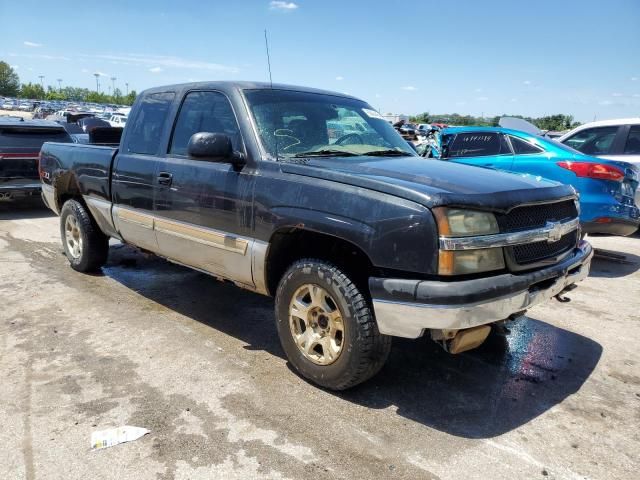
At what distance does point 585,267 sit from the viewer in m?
3.62

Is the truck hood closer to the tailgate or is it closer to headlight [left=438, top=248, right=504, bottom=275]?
headlight [left=438, top=248, right=504, bottom=275]

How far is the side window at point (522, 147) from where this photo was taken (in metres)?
6.85

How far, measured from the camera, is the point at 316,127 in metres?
4.01

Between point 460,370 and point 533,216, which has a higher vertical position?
point 533,216

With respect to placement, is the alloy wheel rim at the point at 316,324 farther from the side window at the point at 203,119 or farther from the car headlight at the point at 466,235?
the side window at the point at 203,119

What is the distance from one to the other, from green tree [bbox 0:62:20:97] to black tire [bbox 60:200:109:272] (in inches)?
5513

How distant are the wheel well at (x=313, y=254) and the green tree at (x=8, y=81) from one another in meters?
143

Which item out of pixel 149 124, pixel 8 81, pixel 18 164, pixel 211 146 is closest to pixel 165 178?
pixel 149 124

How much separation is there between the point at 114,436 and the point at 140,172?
2.43m

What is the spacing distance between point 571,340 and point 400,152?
6.79ft

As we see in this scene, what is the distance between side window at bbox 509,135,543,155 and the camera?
685 cm

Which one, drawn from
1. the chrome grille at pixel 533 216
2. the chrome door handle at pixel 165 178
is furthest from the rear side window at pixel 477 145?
the chrome door handle at pixel 165 178

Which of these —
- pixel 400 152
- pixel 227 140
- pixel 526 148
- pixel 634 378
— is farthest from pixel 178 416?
pixel 526 148

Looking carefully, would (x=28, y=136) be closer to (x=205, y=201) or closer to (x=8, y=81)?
(x=205, y=201)
